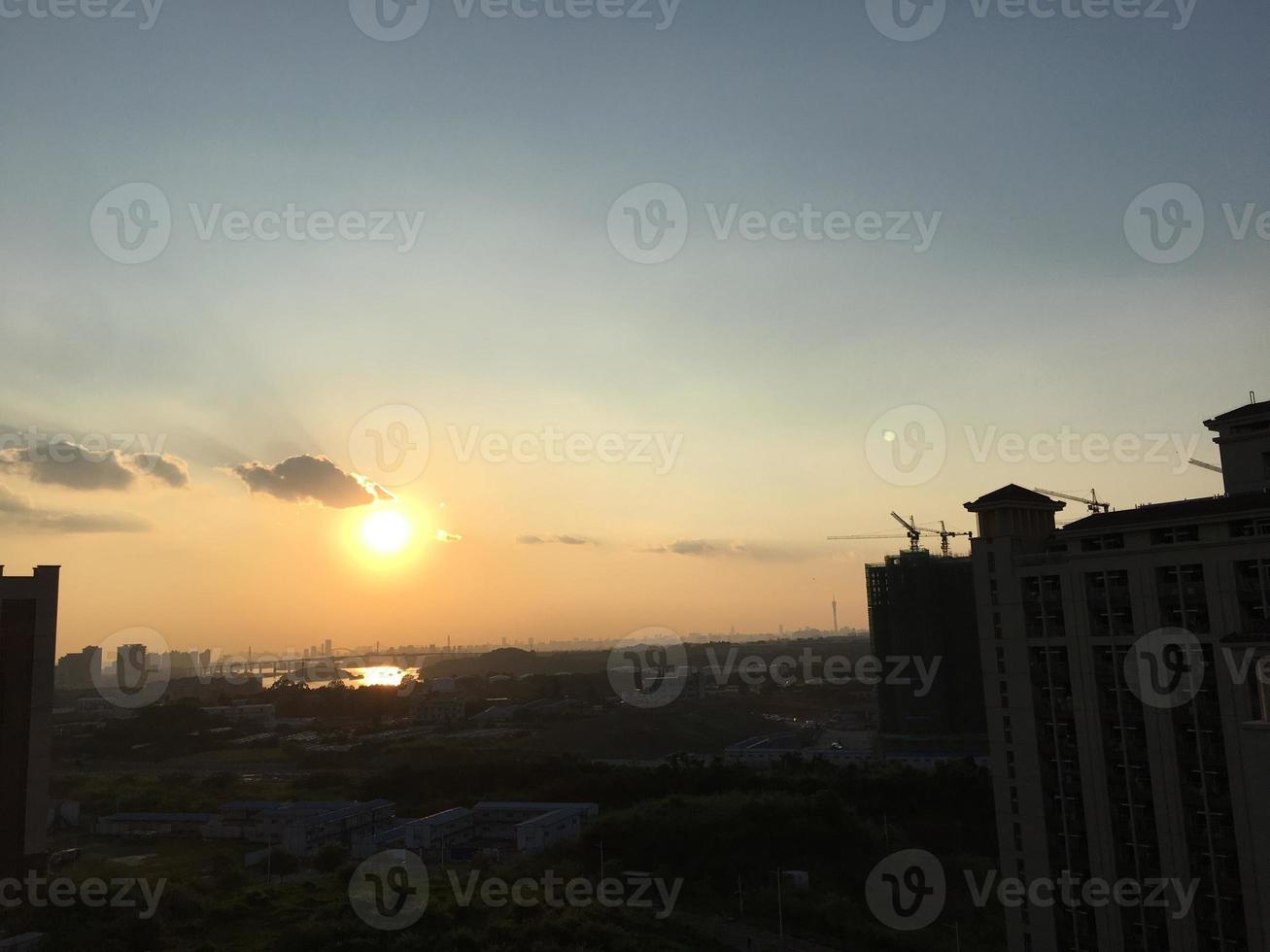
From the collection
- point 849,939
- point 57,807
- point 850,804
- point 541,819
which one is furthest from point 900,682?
point 57,807

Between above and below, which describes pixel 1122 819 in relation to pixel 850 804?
above

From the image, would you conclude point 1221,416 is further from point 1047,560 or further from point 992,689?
point 992,689

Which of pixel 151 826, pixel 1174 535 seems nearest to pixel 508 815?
pixel 151 826

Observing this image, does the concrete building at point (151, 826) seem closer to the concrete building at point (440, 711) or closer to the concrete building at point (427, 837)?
the concrete building at point (427, 837)

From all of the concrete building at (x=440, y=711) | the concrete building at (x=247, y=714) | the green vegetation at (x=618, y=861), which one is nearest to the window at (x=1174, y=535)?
the green vegetation at (x=618, y=861)

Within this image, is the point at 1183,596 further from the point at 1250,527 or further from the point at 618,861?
the point at 618,861
